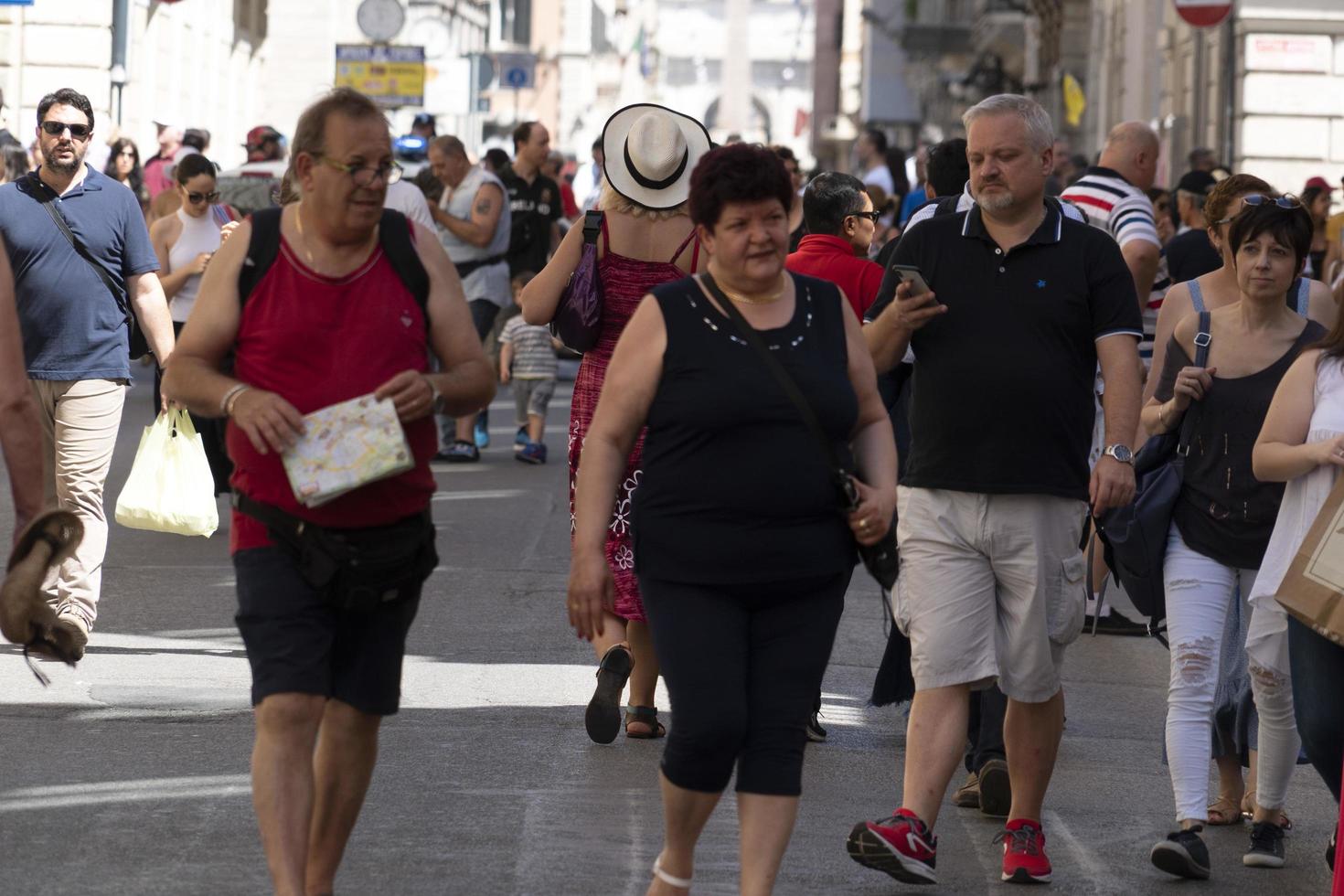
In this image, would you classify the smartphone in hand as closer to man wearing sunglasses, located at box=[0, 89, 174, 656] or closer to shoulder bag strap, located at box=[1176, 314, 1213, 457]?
shoulder bag strap, located at box=[1176, 314, 1213, 457]

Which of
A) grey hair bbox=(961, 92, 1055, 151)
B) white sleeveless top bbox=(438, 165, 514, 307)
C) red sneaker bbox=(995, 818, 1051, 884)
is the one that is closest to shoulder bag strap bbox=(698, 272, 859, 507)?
grey hair bbox=(961, 92, 1055, 151)

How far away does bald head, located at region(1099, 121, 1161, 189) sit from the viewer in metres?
10.7

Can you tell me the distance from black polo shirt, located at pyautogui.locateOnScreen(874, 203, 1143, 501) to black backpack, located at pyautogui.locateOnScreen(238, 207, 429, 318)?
1.48 m

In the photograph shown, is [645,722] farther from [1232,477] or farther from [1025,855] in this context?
[1232,477]

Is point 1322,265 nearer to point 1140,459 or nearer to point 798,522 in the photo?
point 1140,459

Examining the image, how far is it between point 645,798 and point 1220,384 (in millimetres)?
2022

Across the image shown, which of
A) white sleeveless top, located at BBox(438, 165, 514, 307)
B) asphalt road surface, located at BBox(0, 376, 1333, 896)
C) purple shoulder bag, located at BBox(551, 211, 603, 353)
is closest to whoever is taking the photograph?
asphalt road surface, located at BBox(0, 376, 1333, 896)

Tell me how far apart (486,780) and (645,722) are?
0.87m

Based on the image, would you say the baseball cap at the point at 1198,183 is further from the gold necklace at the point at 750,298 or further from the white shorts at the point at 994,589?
the gold necklace at the point at 750,298

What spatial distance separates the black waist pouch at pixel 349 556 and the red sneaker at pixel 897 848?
139 cm

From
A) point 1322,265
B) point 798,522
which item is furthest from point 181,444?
point 1322,265

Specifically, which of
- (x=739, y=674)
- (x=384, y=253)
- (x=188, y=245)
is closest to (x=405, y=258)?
(x=384, y=253)

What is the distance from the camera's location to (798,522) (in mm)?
5203

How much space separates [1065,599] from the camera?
20.4ft
